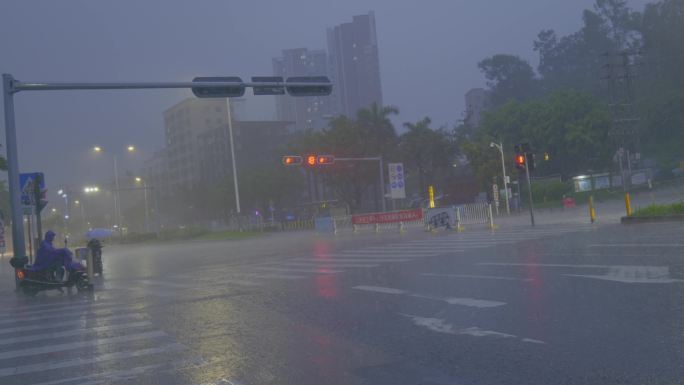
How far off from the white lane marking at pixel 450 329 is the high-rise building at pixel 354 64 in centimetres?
16517

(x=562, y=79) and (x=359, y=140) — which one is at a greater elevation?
(x=562, y=79)

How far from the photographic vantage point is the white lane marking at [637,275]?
10.2 m

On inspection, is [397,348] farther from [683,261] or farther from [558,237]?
[558,237]

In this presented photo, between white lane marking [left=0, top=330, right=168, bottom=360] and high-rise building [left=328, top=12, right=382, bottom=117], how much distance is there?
16487cm

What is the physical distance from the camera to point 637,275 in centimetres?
1080

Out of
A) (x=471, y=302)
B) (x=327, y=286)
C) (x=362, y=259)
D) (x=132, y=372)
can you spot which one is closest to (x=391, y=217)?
(x=362, y=259)

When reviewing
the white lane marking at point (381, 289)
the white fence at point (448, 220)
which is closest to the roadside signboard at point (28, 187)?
the white lane marking at point (381, 289)

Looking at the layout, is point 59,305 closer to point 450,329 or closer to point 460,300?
point 460,300

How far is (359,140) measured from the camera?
6400cm

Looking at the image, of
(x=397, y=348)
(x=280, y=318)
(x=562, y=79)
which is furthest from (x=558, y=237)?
(x=562, y=79)

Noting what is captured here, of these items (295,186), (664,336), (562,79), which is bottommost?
(664,336)

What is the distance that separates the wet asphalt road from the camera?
616 cm

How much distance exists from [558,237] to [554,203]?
1425 inches

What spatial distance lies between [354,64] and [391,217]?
146549mm
